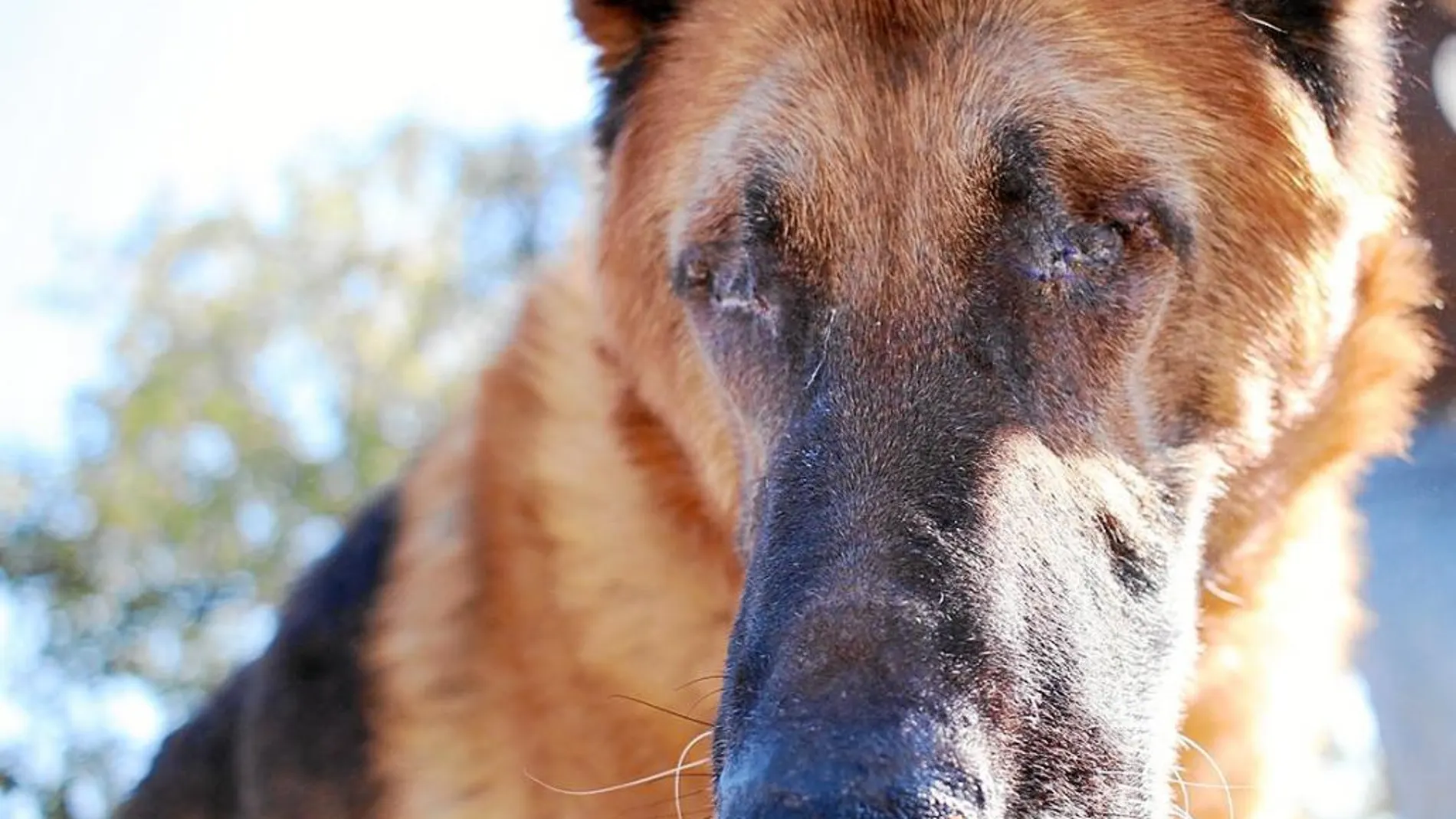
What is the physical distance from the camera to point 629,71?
307 cm

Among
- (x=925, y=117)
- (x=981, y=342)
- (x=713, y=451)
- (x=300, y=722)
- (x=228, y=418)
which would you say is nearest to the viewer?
(x=981, y=342)

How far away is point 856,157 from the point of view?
2387 mm

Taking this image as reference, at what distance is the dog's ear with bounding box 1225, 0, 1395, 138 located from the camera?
2510mm

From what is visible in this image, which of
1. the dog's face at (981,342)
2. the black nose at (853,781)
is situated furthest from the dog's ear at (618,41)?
the black nose at (853,781)

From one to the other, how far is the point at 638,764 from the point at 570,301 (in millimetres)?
1230

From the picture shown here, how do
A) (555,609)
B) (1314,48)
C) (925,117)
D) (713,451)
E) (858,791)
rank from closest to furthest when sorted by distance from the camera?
(858,791) → (925,117) → (1314,48) → (713,451) → (555,609)

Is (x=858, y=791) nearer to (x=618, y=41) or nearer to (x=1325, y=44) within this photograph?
(x=1325, y=44)

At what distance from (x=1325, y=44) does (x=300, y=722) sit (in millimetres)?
2680

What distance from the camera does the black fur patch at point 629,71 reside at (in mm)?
3027

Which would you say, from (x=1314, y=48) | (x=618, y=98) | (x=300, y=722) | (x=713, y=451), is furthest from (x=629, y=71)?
(x=300, y=722)

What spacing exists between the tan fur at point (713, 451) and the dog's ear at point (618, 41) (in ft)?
0.04

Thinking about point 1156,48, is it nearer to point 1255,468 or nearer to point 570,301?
point 1255,468

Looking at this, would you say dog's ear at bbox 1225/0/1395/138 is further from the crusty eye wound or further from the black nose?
the black nose

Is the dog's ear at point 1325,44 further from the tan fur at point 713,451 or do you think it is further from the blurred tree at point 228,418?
the blurred tree at point 228,418
